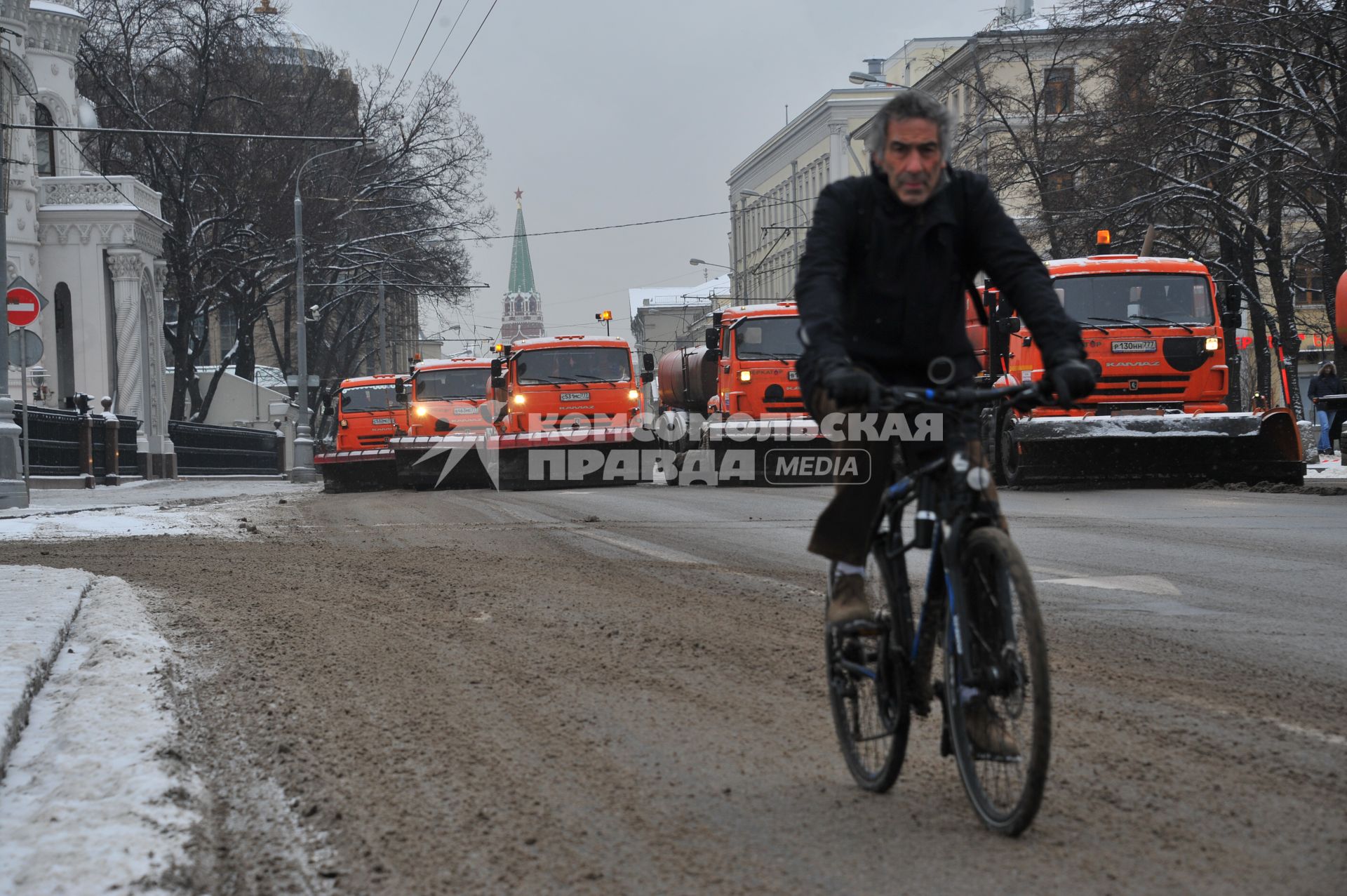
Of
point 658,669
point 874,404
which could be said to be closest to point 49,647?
point 658,669

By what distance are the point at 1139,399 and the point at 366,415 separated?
1991 cm

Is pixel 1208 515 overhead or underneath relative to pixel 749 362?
underneath

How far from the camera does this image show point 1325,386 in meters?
28.5

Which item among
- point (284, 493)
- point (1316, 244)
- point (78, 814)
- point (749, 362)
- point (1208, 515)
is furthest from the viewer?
point (1316, 244)

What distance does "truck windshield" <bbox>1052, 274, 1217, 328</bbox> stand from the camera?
63.0 ft

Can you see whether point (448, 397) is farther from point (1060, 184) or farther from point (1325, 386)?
point (1325, 386)

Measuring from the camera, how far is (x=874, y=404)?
3.91 m

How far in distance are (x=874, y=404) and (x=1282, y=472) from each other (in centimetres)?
1546

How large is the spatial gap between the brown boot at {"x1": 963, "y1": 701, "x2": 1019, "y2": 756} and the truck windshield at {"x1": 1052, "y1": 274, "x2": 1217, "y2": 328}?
623 inches

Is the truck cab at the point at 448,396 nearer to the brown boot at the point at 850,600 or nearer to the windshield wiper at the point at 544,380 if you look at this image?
the windshield wiper at the point at 544,380

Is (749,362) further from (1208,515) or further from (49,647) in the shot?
(49,647)

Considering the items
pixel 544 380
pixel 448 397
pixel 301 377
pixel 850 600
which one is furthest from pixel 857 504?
pixel 301 377

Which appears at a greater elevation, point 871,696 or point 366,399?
point 366,399

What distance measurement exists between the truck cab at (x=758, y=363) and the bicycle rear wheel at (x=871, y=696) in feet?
62.1
